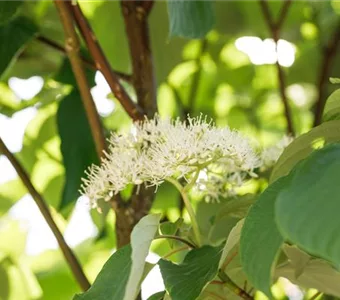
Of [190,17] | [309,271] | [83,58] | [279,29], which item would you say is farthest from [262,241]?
[279,29]

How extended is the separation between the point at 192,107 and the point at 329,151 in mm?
568

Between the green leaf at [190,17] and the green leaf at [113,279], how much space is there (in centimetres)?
A: 19

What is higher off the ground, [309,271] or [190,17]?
[190,17]

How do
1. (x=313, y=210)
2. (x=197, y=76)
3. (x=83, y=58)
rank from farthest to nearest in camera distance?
(x=197, y=76) → (x=83, y=58) → (x=313, y=210)

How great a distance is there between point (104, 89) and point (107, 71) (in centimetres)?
14

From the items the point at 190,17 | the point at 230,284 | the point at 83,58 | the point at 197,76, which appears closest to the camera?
the point at 230,284

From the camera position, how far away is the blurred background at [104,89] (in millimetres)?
721

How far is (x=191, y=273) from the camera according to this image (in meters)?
0.39

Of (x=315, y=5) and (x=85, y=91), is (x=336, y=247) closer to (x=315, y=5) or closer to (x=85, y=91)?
(x=85, y=91)

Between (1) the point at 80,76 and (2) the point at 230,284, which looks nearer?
(2) the point at 230,284

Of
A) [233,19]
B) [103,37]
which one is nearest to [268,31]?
[233,19]

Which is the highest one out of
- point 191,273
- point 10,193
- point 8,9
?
point 8,9

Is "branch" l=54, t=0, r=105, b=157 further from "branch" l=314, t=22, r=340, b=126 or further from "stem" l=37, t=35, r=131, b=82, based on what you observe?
"branch" l=314, t=22, r=340, b=126

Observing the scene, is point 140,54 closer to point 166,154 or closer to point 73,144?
point 73,144
